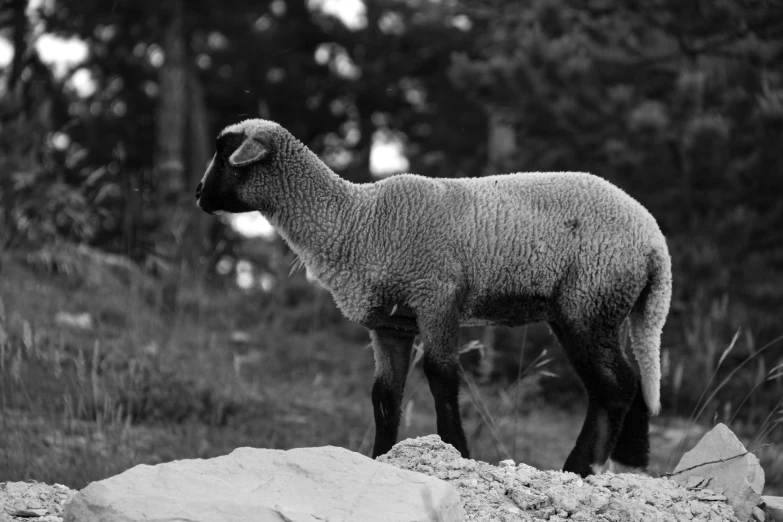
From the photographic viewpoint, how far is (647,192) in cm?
941

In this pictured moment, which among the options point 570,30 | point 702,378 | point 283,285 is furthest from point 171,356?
point 570,30

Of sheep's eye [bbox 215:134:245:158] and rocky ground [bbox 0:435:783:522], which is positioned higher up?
sheep's eye [bbox 215:134:245:158]

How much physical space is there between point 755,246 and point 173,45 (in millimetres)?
9733

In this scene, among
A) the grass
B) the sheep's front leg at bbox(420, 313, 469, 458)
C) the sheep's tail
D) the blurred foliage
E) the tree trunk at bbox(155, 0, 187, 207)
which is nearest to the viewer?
the sheep's front leg at bbox(420, 313, 469, 458)

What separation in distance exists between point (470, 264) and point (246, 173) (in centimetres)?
121

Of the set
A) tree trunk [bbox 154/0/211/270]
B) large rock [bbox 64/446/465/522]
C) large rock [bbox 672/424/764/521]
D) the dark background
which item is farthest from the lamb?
tree trunk [bbox 154/0/211/270]

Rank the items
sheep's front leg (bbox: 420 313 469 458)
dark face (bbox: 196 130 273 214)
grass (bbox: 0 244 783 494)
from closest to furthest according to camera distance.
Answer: sheep's front leg (bbox: 420 313 469 458)
dark face (bbox: 196 130 273 214)
grass (bbox: 0 244 783 494)

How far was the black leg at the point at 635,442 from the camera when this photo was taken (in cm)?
470

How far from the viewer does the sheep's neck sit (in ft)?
15.1

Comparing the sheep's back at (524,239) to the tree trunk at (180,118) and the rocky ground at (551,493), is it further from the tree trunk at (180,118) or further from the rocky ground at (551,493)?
the tree trunk at (180,118)

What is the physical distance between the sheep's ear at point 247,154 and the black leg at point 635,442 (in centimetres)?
219

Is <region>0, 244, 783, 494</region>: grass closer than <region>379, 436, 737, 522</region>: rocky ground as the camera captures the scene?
No

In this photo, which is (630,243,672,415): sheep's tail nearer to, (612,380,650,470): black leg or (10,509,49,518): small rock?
(612,380,650,470): black leg

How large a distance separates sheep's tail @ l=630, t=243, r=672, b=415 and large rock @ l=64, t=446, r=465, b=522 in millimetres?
1561
